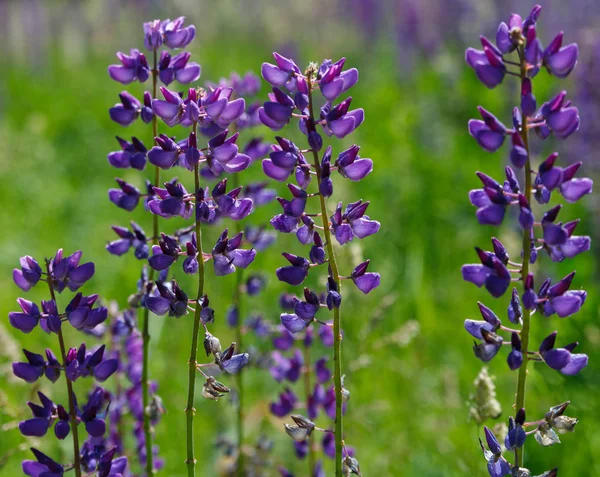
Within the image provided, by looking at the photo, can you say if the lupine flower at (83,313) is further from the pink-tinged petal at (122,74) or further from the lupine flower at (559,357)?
the lupine flower at (559,357)

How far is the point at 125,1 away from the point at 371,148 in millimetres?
12580

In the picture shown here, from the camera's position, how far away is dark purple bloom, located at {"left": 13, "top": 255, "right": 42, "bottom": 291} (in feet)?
6.40

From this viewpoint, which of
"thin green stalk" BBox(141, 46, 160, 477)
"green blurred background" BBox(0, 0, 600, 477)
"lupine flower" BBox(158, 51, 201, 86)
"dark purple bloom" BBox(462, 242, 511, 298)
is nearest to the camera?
"dark purple bloom" BBox(462, 242, 511, 298)

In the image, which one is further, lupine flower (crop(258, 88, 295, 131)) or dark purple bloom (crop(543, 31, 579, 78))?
lupine flower (crop(258, 88, 295, 131))

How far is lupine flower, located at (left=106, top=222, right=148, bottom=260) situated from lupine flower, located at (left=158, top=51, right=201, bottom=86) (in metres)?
0.43

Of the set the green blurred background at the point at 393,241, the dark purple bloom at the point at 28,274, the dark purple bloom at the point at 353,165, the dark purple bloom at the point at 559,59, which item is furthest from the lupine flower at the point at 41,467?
the dark purple bloom at the point at 559,59

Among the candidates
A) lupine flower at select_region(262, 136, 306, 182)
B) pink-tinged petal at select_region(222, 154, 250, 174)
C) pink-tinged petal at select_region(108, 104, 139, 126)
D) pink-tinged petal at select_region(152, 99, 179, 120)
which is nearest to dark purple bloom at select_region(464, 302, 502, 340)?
lupine flower at select_region(262, 136, 306, 182)

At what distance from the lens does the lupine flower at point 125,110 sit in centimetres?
218

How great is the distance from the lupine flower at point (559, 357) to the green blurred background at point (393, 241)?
43.0 inches

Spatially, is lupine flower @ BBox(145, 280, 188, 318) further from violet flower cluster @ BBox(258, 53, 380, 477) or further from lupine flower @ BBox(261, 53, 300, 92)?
lupine flower @ BBox(261, 53, 300, 92)

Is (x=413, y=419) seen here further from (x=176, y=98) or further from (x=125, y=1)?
(x=125, y=1)

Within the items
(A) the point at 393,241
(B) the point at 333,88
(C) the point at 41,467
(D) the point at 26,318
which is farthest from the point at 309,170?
(A) the point at 393,241

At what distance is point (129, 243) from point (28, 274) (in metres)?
0.41

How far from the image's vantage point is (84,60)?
1451cm
